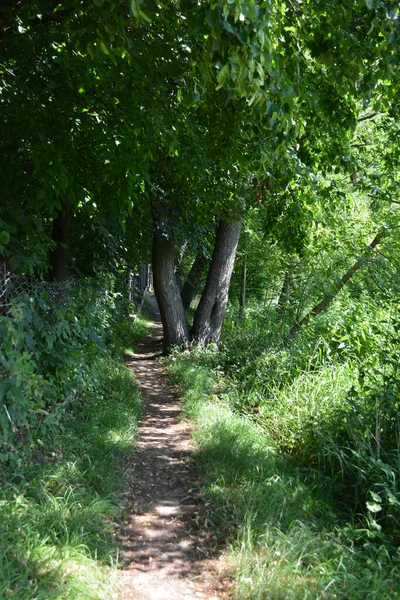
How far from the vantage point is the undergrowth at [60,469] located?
3.05 m

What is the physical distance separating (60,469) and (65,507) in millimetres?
649

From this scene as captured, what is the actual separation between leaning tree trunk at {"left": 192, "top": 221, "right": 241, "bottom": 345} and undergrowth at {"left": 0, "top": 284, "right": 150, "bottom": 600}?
525 cm

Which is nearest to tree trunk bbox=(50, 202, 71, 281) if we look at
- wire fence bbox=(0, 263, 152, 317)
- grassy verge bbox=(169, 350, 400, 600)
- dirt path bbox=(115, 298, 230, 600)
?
wire fence bbox=(0, 263, 152, 317)

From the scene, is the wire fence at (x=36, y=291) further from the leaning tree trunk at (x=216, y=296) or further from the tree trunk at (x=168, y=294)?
the leaning tree trunk at (x=216, y=296)

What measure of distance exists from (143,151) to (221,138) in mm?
948

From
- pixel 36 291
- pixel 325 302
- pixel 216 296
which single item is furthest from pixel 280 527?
pixel 216 296

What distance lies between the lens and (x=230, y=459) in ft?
16.9

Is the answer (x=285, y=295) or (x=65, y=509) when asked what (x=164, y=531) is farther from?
(x=285, y=295)

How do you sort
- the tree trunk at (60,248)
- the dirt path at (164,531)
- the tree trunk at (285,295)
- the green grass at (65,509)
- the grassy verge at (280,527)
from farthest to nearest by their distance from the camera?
1. the tree trunk at (285,295)
2. the tree trunk at (60,248)
3. the dirt path at (164,531)
4. the grassy verge at (280,527)
5. the green grass at (65,509)

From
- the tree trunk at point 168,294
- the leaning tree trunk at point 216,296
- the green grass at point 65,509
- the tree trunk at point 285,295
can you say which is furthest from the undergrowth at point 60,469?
the leaning tree trunk at point 216,296

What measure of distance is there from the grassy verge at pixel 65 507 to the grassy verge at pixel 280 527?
36.4 inches

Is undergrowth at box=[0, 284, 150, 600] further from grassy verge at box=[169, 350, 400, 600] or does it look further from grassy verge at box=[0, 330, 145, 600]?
grassy verge at box=[169, 350, 400, 600]

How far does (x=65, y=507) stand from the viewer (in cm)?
378

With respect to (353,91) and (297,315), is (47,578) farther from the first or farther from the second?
(297,315)
